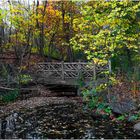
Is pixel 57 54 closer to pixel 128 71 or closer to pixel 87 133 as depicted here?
pixel 128 71

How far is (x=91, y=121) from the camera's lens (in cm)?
1113

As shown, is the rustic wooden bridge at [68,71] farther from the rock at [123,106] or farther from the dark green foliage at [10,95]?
the rock at [123,106]

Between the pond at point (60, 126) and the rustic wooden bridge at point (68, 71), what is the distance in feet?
22.7

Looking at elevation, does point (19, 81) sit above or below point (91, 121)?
above

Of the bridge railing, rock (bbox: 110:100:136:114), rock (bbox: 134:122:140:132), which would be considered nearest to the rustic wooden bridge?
the bridge railing

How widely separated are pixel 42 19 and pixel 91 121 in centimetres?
1520

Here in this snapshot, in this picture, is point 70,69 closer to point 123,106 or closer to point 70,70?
point 70,70

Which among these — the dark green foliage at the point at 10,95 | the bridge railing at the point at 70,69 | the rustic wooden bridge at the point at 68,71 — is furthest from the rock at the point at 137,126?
the rustic wooden bridge at the point at 68,71

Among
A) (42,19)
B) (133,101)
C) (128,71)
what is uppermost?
(42,19)

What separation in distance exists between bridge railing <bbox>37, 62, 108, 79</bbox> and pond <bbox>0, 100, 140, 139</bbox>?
692cm

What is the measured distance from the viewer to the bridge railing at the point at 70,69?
65.4ft

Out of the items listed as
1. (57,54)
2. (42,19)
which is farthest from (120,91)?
(57,54)

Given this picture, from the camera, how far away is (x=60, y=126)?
33.8ft

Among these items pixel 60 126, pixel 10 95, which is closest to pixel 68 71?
pixel 10 95
